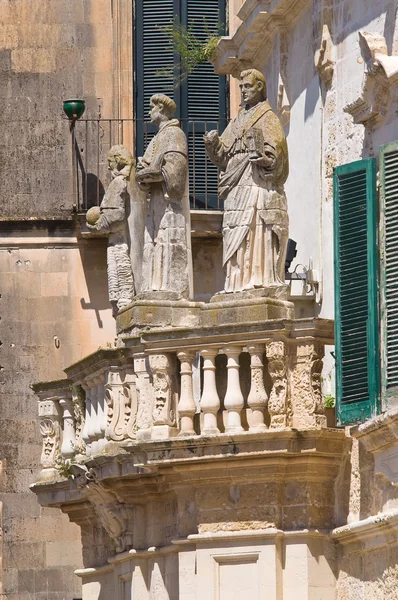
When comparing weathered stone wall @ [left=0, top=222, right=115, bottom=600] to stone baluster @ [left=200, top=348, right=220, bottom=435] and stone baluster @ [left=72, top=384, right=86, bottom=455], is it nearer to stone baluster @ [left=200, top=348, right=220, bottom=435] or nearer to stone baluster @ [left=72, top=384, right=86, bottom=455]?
stone baluster @ [left=72, top=384, right=86, bottom=455]

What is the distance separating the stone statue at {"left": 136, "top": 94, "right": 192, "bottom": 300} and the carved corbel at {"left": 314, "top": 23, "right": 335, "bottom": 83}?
142cm

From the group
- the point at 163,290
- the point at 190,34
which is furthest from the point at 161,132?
the point at 190,34

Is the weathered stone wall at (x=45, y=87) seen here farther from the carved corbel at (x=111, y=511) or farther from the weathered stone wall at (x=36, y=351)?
the carved corbel at (x=111, y=511)

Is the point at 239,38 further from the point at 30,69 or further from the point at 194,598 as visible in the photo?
the point at 194,598

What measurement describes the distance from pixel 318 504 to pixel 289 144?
4394 mm

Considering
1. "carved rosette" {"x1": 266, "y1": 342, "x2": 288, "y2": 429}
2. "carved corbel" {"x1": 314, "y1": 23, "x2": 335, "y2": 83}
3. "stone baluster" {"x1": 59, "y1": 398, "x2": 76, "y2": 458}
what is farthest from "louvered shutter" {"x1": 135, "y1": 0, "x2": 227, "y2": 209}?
"carved rosette" {"x1": 266, "y1": 342, "x2": 288, "y2": 429}

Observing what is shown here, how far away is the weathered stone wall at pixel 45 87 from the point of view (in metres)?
28.7

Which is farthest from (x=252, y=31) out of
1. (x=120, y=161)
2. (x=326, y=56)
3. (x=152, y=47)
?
(x=152, y=47)

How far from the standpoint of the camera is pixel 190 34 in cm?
2847

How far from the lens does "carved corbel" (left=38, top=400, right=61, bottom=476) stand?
24031 millimetres

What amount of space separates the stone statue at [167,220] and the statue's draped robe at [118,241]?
1.48m

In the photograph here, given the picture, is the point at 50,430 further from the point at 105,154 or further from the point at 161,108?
the point at 105,154

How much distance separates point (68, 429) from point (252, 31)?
417 centimetres

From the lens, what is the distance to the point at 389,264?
1986cm
